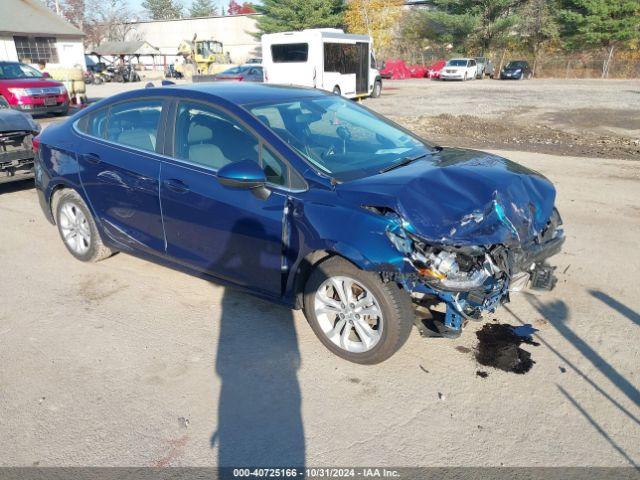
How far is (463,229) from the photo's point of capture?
316 centimetres

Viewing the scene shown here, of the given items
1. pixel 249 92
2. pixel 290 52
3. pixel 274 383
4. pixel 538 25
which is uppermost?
pixel 538 25

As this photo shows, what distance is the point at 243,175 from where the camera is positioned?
3375 mm

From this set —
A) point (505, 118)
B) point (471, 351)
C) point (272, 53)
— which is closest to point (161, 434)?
point (471, 351)

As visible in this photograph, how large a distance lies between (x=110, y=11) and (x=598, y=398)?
95.2 m

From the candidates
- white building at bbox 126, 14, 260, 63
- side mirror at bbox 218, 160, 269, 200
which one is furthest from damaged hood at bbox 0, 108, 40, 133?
white building at bbox 126, 14, 260, 63

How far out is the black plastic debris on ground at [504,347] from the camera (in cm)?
346

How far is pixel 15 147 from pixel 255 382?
21.1ft

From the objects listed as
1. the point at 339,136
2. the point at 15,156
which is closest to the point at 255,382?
the point at 339,136

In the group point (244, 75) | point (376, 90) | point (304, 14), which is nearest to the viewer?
point (376, 90)

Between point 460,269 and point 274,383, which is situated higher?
point 460,269

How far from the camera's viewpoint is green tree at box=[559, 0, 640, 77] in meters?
43.7

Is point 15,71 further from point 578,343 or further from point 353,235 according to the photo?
point 578,343

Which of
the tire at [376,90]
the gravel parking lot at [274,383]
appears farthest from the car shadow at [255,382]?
the tire at [376,90]

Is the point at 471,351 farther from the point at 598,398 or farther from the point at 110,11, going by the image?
the point at 110,11
